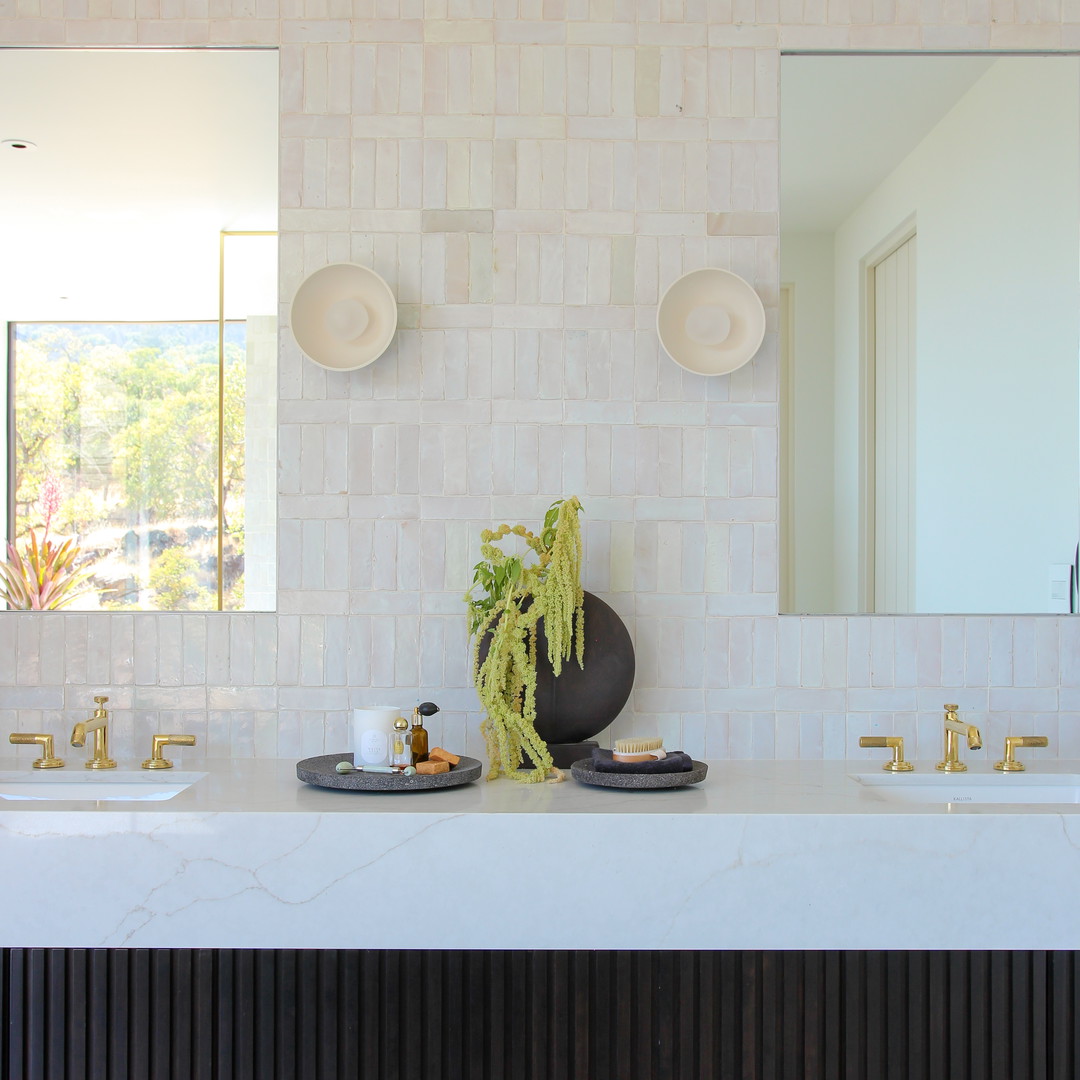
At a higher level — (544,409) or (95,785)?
(544,409)

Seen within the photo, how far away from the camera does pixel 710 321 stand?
2.28m

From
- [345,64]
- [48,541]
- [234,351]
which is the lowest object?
[48,541]

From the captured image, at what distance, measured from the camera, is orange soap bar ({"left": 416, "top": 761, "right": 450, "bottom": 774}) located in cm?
201

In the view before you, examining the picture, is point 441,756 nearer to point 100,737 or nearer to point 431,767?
point 431,767

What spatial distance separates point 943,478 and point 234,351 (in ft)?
5.07

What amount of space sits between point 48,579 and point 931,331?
198 cm

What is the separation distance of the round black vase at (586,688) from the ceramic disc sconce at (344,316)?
26.4 inches

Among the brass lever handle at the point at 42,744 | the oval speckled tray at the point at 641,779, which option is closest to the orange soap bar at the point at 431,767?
the oval speckled tray at the point at 641,779

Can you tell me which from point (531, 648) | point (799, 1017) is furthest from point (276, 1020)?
point (799, 1017)

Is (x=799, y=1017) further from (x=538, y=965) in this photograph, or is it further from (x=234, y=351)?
(x=234, y=351)

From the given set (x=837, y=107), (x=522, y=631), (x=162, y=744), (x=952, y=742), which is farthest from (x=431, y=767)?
(x=837, y=107)

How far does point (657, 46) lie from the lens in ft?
7.64

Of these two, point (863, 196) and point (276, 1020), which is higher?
point (863, 196)

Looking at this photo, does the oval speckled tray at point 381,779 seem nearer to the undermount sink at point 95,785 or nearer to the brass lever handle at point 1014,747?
the undermount sink at point 95,785
